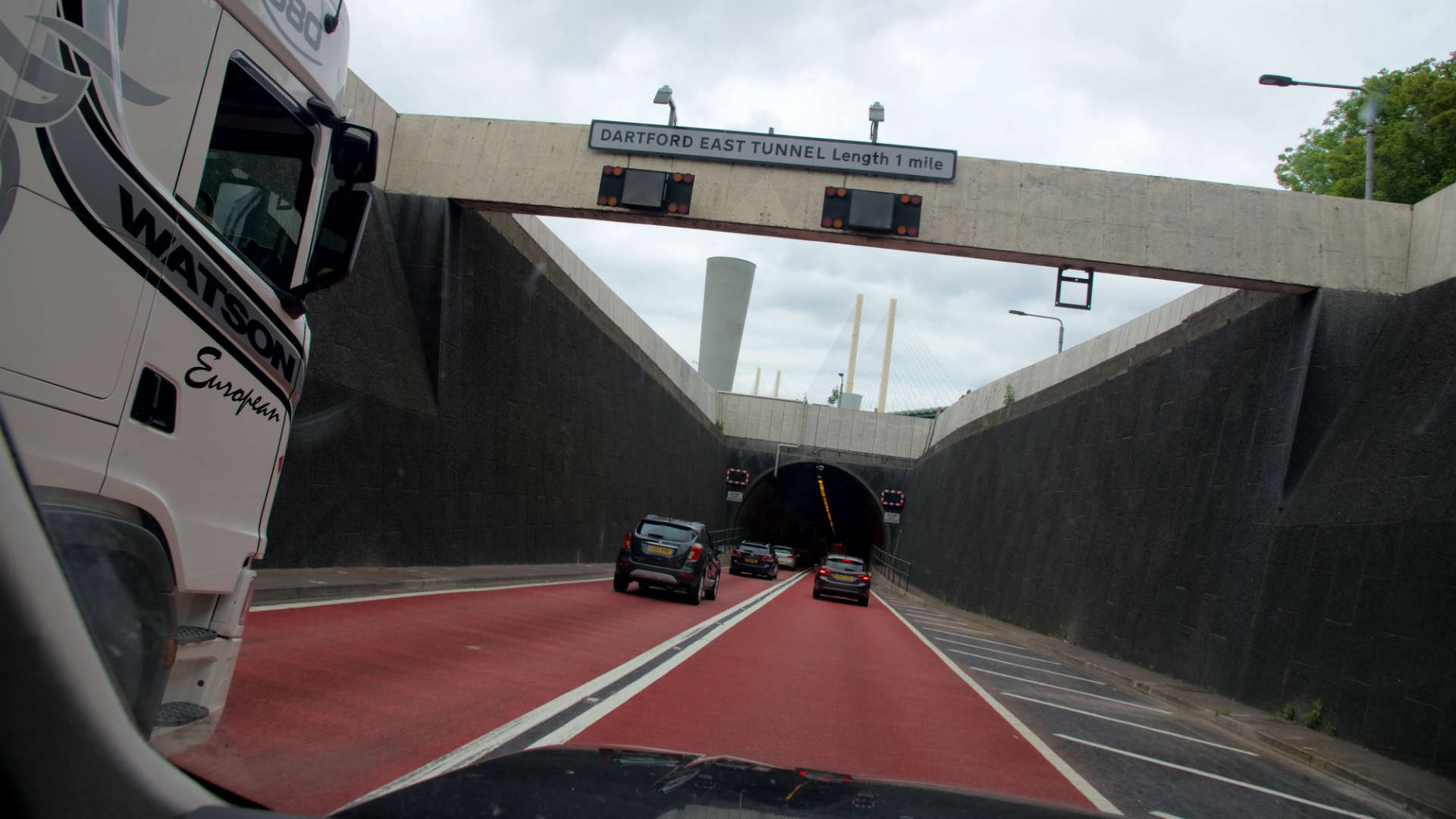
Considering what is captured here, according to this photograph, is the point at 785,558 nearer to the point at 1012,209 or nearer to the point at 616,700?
the point at 1012,209

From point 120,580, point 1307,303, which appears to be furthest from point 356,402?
point 1307,303

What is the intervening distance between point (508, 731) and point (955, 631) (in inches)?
684

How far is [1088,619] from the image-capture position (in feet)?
63.3

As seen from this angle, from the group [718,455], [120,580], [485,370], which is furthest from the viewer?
[718,455]

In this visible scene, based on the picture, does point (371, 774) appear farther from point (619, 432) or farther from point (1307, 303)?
point (619, 432)

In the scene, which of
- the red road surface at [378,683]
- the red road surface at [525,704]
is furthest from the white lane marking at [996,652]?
the red road surface at [378,683]

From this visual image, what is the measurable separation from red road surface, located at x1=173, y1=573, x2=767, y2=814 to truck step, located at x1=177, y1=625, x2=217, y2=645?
63cm

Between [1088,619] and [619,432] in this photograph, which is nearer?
[1088,619]

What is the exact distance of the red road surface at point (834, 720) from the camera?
6.08m

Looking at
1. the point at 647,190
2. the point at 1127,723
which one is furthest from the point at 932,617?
the point at 1127,723

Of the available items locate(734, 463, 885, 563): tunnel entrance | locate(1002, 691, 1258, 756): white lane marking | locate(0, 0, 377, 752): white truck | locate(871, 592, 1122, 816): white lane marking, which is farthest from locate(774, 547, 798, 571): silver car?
locate(0, 0, 377, 752): white truck

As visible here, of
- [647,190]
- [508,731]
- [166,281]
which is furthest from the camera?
[647,190]

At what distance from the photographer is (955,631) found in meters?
21.5

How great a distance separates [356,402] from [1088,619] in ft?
47.5
